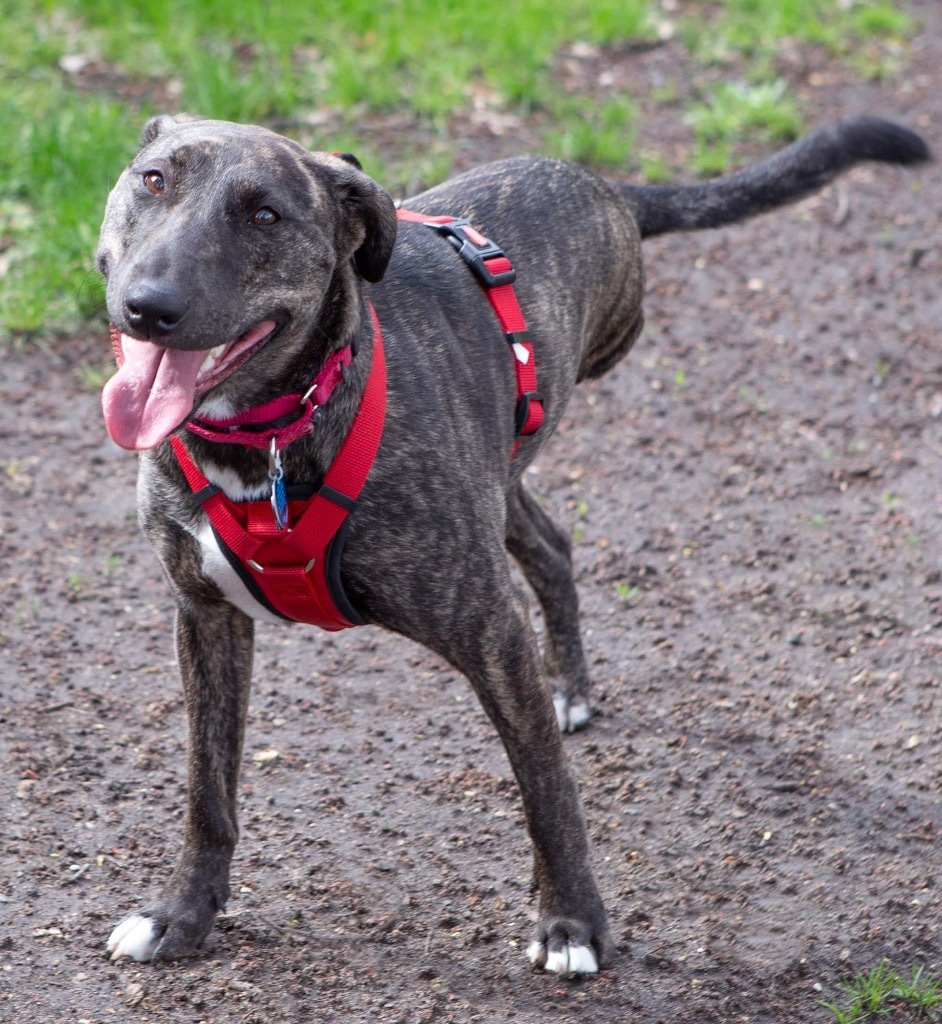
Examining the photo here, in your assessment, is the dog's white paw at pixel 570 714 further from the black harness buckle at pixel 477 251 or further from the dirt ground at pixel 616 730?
the black harness buckle at pixel 477 251

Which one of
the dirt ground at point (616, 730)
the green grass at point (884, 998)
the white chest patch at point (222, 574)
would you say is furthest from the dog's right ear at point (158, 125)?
the green grass at point (884, 998)

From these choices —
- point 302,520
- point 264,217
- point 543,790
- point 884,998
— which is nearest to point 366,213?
point 264,217

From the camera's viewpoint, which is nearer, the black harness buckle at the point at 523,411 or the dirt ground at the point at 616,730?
the dirt ground at the point at 616,730

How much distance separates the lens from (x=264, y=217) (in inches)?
110

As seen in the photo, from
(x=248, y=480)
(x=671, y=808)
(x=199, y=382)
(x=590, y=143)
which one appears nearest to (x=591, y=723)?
(x=671, y=808)

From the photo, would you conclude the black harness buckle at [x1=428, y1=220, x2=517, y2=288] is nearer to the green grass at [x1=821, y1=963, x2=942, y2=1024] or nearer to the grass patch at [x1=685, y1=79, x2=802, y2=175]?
the green grass at [x1=821, y1=963, x2=942, y2=1024]

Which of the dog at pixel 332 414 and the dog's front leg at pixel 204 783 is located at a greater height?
the dog at pixel 332 414

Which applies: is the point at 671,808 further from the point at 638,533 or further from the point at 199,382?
the point at 199,382

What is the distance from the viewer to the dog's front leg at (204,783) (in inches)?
131

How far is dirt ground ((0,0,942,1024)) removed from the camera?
11.0ft

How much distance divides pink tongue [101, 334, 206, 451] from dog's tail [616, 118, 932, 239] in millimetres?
2119

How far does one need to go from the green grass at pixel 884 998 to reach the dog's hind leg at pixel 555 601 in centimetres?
129

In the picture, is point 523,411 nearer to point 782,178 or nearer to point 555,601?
point 555,601

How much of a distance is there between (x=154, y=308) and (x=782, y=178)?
259 cm
